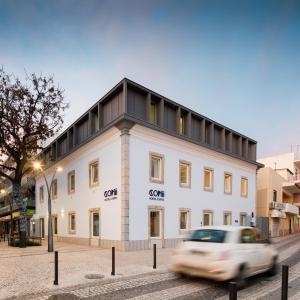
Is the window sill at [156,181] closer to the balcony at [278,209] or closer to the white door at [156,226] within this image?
the white door at [156,226]

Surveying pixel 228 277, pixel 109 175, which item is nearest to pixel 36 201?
pixel 109 175

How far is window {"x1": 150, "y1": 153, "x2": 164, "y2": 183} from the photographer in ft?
63.0

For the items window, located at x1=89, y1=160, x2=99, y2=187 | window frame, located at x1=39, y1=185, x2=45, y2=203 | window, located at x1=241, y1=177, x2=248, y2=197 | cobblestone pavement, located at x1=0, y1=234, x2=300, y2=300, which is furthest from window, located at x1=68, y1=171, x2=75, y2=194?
cobblestone pavement, located at x1=0, y1=234, x2=300, y2=300

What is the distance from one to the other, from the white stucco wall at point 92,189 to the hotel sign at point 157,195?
2.16 m

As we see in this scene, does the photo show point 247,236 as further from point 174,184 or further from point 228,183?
point 228,183

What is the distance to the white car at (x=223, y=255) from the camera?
25.0 feet

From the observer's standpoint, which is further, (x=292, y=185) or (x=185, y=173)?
(x=292, y=185)

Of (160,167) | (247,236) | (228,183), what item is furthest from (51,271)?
(228,183)

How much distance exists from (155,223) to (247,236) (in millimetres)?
10805

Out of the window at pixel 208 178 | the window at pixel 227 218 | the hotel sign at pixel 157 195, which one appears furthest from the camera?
the window at pixel 227 218

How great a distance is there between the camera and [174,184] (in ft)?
66.8

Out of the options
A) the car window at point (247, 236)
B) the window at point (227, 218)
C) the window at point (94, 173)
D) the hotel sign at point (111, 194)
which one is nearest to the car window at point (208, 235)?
the car window at point (247, 236)

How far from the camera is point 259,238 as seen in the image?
9359 mm

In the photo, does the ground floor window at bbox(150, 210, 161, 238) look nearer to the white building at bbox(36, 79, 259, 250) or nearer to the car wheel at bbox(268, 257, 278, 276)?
the white building at bbox(36, 79, 259, 250)
